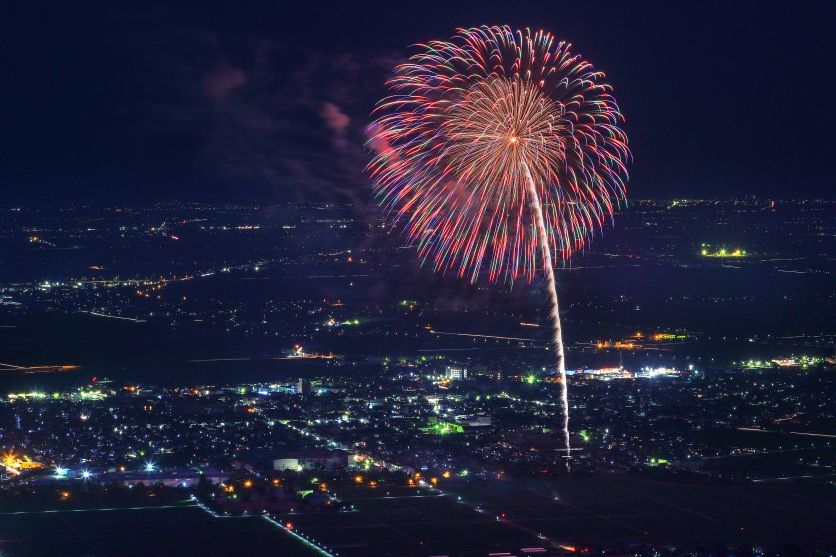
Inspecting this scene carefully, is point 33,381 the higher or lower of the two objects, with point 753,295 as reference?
lower

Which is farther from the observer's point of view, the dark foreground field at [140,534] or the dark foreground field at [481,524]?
the dark foreground field at [481,524]

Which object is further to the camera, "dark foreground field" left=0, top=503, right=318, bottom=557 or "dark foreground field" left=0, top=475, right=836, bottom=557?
"dark foreground field" left=0, top=475, right=836, bottom=557

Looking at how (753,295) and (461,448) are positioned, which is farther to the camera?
(753,295)

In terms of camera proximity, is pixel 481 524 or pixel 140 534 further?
pixel 481 524

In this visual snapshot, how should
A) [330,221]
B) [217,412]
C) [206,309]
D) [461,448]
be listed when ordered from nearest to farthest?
1. [461,448]
2. [217,412]
3. [206,309]
4. [330,221]

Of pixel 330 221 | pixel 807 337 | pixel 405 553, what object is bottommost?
pixel 405 553

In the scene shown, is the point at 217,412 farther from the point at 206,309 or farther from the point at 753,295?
the point at 753,295

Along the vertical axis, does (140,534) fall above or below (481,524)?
below

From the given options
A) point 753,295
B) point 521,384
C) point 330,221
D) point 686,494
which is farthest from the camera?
point 330,221

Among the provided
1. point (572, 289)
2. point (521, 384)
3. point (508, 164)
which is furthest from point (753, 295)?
point (508, 164)
